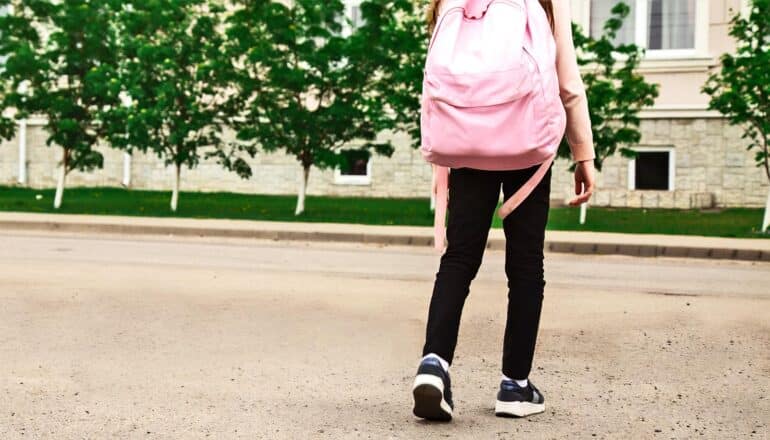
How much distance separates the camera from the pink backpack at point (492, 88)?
4.19 meters

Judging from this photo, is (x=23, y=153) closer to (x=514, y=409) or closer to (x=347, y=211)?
(x=347, y=211)

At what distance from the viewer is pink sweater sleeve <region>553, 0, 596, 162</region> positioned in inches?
176

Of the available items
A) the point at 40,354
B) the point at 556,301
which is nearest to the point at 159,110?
the point at 556,301

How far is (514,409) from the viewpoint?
15.2ft

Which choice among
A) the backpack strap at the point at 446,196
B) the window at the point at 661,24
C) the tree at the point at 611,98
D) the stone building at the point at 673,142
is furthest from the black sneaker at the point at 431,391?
the window at the point at 661,24

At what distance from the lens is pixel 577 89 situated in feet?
14.8

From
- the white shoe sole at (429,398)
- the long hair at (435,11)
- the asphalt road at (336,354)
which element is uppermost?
the long hair at (435,11)

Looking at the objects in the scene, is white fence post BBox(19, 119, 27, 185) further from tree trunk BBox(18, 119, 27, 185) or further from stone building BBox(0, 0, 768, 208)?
stone building BBox(0, 0, 768, 208)

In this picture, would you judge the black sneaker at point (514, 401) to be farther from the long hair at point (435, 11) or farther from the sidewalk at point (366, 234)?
the sidewalk at point (366, 234)

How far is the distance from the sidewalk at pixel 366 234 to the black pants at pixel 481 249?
33.7 ft

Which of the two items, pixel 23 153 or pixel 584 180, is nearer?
pixel 584 180

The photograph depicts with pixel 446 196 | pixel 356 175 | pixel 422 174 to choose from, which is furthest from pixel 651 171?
pixel 446 196

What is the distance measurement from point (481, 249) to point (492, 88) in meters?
0.68

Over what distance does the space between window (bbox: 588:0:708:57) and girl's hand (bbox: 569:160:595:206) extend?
22.0m
